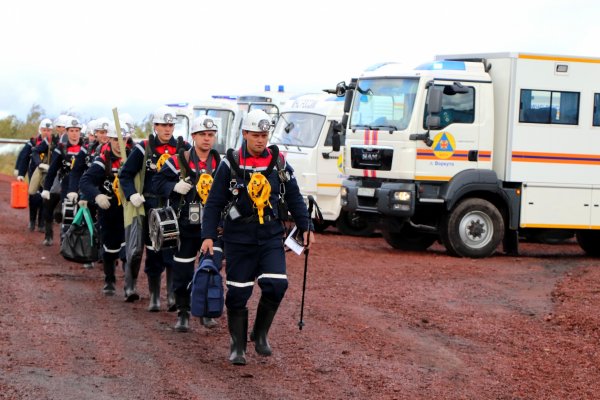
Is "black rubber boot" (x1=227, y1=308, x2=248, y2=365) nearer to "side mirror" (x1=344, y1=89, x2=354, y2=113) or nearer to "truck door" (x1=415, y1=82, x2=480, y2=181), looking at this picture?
"truck door" (x1=415, y1=82, x2=480, y2=181)

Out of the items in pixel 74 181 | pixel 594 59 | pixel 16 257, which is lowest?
pixel 16 257

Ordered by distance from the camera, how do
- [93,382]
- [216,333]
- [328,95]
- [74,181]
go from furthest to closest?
1. [328,95]
2. [74,181]
3. [216,333]
4. [93,382]

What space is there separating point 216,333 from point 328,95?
1338 cm

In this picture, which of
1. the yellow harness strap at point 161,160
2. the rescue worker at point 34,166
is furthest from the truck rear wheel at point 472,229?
the yellow harness strap at point 161,160

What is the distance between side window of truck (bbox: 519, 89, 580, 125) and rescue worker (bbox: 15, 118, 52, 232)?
29.1ft

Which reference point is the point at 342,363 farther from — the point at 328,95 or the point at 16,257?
the point at 328,95

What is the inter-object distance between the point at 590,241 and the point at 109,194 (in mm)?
10620

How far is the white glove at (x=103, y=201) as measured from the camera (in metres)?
13.7

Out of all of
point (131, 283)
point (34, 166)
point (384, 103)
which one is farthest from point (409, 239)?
point (131, 283)

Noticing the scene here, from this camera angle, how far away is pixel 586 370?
1039 centimetres

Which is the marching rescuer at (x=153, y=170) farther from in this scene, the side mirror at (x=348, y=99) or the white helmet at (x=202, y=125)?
the side mirror at (x=348, y=99)

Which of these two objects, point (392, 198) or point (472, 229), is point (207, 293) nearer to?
point (392, 198)

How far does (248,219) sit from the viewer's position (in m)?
9.91

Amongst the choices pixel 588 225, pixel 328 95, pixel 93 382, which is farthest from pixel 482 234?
pixel 93 382
